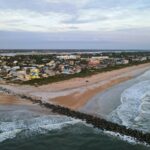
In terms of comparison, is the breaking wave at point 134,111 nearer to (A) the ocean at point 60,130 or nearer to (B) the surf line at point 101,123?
(A) the ocean at point 60,130

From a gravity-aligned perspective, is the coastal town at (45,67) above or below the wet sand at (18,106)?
above

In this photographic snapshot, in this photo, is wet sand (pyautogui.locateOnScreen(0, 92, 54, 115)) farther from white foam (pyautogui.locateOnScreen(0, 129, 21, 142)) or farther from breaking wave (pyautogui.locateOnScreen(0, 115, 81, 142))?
white foam (pyautogui.locateOnScreen(0, 129, 21, 142))

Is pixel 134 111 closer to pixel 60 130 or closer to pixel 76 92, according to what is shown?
pixel 60 130

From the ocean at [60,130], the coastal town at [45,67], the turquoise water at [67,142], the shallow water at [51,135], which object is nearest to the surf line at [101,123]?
the ocean at [60,130]

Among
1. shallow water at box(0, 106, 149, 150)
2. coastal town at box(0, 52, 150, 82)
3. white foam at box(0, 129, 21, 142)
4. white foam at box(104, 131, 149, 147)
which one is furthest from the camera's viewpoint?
coastal town at box(0, 52, 150, 82)

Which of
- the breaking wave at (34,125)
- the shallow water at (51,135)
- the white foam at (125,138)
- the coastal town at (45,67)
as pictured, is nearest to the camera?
the shallow water at (51,135)

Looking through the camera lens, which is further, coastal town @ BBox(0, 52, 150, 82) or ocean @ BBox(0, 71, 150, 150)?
coastal town @ BBox(0, 52, 150, 82)

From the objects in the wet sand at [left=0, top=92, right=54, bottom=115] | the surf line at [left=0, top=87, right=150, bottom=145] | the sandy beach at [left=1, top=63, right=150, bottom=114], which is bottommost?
the wet sand at [left=0, top=92, right=54, bottom=115]

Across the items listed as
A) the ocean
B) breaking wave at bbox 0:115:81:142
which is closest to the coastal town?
the ocean

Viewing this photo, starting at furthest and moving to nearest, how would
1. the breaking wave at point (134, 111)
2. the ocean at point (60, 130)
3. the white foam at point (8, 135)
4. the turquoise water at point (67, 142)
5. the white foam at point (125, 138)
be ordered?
the breaking wave at point (134, 111)
the white foam at point (8, 135)
the white foam at point (125, 138)
the ocean at point (60, 130)
the turquoise water at point (67, 142)
